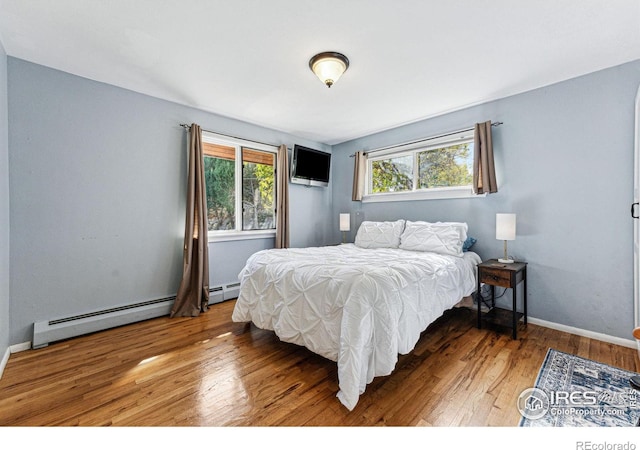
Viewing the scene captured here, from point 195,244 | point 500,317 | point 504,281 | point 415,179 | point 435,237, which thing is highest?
point 415,179

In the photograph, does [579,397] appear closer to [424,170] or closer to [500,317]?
[500,317]

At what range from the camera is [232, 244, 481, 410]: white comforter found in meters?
1.66

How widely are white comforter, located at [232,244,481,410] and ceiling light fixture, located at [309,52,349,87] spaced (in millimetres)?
1661

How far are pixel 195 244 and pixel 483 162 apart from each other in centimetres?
360

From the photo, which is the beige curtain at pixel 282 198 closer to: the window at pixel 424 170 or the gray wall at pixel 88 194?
the gray wall at pixel 88 194

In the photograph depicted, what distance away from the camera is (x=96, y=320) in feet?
8.77

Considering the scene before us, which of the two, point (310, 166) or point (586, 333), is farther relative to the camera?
point (310, 166)

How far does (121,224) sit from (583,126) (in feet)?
15.8

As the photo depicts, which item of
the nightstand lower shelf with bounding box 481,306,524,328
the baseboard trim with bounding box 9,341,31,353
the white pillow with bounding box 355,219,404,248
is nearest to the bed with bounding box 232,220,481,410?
the nightstand lower shelf with bounding box 481,306,524,328

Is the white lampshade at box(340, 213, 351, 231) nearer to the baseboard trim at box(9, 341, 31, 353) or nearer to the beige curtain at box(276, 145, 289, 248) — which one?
the beige curtain at box(276, 145, 289, 248)

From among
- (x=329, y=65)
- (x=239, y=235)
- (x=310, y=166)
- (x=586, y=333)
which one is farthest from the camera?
(x=310, y=166)

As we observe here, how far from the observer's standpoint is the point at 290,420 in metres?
1.47

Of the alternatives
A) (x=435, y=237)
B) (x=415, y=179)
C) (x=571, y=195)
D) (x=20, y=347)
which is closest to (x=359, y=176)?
(x=415, y=179)

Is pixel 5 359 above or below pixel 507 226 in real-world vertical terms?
below
